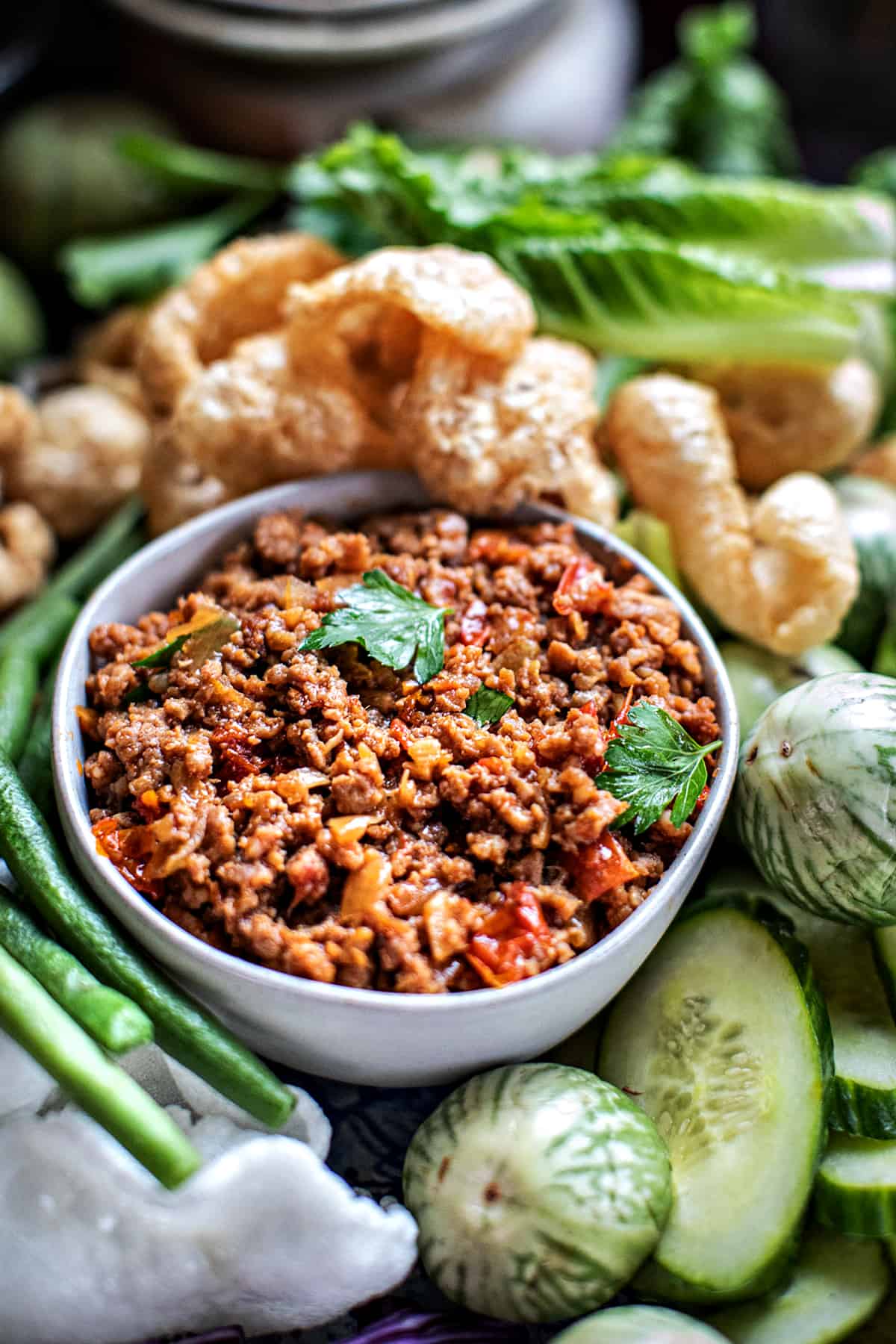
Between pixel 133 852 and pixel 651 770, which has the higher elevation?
pixel 133 852

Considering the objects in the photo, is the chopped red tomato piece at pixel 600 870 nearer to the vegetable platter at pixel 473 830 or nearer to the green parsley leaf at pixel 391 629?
the vegetable platter at pixel 473 830

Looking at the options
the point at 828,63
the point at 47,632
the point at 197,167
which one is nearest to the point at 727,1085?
the point at 47,632

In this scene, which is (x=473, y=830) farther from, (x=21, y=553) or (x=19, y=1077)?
(x=21, y=553)

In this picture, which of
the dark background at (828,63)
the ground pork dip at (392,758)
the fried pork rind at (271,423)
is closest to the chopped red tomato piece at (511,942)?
the ground pork dip at (392,758)

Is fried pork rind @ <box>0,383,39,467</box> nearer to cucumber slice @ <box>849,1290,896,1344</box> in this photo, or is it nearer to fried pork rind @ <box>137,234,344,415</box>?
fried pork rind @ <box>137,234,344,415</box>

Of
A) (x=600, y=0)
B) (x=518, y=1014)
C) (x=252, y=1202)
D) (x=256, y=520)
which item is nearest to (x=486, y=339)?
(x=256, y=520)

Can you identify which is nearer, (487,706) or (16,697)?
(487,706)

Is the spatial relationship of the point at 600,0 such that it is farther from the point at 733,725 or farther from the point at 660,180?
the point at 733,725
